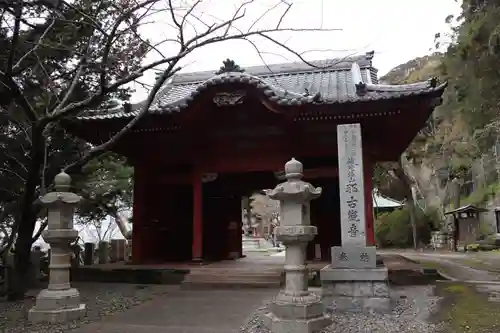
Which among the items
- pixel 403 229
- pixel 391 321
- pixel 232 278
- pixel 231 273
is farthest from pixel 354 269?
pixel 403 229

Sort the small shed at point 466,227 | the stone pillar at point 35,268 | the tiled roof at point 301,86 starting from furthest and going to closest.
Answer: the small shed at point 466,227 < the stone pillar at point 35,268 < the tiled roof at point 301,86

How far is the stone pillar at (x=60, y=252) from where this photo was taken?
665 centimetres

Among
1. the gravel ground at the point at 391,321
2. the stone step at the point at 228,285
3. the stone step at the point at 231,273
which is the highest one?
the stone step at the point at 231,273

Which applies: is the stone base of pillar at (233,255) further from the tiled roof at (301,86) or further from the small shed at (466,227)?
the small shed at (466,227)

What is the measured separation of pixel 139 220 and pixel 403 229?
1940 centimetres

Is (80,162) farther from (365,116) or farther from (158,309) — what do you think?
(365,116)

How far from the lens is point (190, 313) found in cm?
703

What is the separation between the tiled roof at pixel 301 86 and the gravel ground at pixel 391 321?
3806mm

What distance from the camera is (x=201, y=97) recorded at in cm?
1016

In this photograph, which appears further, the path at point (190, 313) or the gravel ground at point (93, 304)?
the gravel ground at point (93, 304)

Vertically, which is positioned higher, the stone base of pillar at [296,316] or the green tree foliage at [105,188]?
the green tree foliage at [105,188]

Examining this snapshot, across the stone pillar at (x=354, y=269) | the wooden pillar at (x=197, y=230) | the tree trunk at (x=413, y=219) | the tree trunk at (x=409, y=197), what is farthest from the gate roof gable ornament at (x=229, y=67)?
the tree trunk at (x=413, y=219)

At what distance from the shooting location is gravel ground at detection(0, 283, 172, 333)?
625 centimetres

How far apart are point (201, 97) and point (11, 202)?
474 cm
